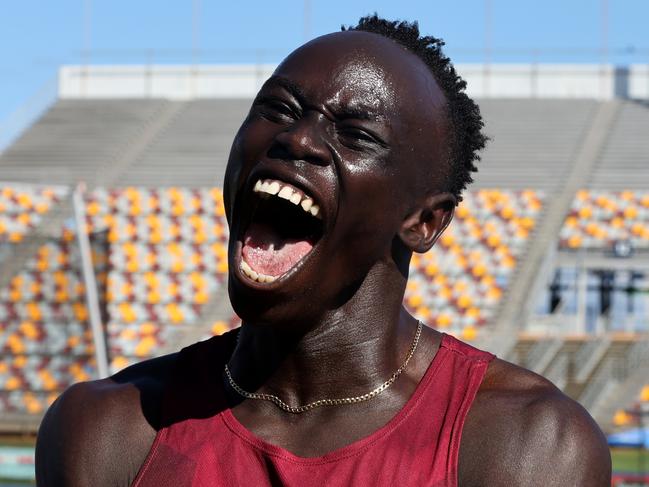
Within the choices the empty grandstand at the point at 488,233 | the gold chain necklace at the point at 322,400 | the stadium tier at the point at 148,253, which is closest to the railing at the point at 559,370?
the empty grandstand at the point at 488,233

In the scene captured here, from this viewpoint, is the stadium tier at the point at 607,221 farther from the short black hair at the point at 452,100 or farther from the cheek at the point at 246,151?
Answer: the cheek at the point at 246,151

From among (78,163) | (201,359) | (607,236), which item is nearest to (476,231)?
(607,236)

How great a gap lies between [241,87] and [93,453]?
21509 millimetres

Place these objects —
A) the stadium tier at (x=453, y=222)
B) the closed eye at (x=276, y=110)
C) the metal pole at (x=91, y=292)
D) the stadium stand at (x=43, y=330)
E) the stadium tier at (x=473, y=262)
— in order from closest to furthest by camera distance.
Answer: the closed eye at (x=276, y=110) < the metal pole at (x=91, y=292) < the stadium stand at (x=43, y=330) < the stadium tier at (x=453, y=222) < the stadium tier at (x=473, y=262)

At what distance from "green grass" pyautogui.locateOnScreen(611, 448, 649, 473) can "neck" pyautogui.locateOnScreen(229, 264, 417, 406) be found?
1005 centimetres

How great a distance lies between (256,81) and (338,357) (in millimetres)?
21311

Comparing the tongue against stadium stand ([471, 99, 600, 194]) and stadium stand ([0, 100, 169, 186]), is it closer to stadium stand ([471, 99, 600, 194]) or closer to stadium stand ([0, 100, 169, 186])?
stadium stand ([471, 99, 600, 194])

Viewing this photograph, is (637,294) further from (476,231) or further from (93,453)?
(93,453)

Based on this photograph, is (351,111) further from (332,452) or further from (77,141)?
(77,141)

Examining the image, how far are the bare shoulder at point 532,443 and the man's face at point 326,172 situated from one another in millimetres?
252

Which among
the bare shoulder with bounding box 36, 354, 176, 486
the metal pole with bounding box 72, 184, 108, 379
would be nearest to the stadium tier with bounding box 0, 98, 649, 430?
the metal pole with bounding box 72, 184, 108, 379

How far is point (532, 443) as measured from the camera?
1.53 meters

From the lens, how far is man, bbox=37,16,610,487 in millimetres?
1533

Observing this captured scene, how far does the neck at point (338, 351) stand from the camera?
1642 mm
